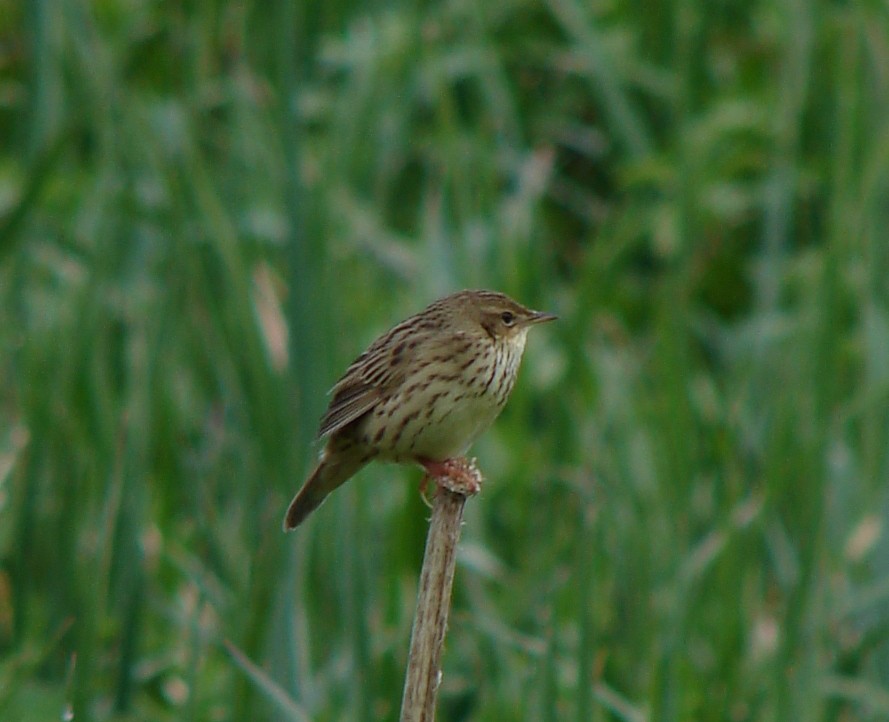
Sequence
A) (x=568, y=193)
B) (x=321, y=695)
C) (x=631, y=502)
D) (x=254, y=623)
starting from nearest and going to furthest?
(x=254, y=623) → (x=321, y=695) → (x=631, y=502) → (x=568, y=193)

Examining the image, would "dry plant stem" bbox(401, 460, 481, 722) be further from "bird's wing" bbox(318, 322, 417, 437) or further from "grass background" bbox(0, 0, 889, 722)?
"bird's wing" bbox(318, 322, 417, 437)

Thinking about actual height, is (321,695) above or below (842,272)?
below

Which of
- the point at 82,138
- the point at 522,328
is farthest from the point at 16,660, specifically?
the point at 82,138

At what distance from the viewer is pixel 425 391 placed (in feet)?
9.41

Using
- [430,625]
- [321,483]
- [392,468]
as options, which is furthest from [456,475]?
[392,468]

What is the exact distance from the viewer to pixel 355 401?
2893 millimetres

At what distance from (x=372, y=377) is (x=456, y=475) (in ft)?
1.28

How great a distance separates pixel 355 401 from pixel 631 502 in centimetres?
93

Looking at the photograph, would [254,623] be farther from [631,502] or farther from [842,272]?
[842,272]

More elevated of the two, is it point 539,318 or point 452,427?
point 539,318

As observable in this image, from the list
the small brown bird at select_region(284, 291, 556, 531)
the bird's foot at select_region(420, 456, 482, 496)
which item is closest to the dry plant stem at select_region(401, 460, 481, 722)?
the bird's foot at select_region(420, 456, 482, 496)

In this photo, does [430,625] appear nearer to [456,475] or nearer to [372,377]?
[456,475]

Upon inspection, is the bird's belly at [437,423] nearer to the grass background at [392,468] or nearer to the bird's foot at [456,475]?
the bird's foot at [456,475]

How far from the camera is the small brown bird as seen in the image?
9.27 feet
